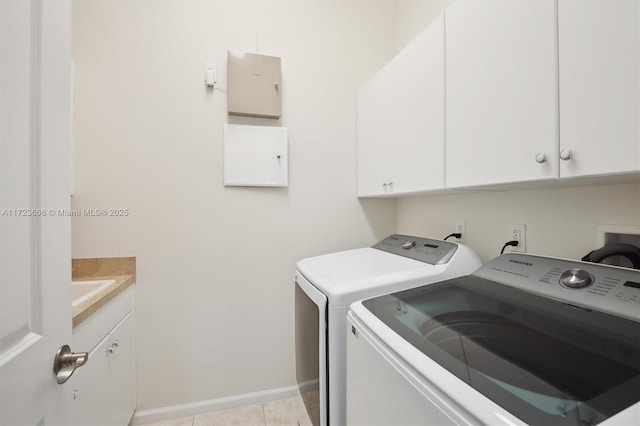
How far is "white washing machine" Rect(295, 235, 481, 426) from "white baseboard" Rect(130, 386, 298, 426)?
1.55 feet

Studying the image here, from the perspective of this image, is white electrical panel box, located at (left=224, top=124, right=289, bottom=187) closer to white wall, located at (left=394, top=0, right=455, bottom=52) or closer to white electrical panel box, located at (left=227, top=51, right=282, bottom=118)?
white electrical panel box, located at (left=227, top=51, right=282, bottom=118)

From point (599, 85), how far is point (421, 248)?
0.92m

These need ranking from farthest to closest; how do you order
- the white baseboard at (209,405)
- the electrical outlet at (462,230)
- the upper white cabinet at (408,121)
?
1. the white baseboard at (209,405)
2. the electrical outlet at (462,230)
3. the upper white cabinet at (408,121)

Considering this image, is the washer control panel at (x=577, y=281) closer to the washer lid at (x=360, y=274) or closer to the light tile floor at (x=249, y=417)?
the washer lid at (x=360, y=274)

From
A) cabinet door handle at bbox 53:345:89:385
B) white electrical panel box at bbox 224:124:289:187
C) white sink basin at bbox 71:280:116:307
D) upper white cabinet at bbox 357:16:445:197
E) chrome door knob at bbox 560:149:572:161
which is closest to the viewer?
cabinet door handle at bbox 53:345:89:385

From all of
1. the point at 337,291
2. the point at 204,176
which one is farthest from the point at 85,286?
the point at 337,291

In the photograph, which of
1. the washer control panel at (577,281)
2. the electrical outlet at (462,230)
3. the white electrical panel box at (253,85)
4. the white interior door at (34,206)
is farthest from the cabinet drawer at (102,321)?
the electrical outlet at (462,230)

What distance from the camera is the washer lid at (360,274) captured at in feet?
3.43

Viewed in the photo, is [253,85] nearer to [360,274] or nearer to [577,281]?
[360,274]

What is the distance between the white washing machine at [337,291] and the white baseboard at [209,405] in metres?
0.47

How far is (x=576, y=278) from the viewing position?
83cm

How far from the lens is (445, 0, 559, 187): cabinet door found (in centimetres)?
80

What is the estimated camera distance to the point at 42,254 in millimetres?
587

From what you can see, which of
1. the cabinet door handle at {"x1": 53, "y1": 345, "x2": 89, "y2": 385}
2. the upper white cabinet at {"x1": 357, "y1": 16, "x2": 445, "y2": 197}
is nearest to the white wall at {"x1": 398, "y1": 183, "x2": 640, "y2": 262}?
the upper white cabinet at {"x1": 357, "y1": 16, "x2": 445, "y2": 197}
